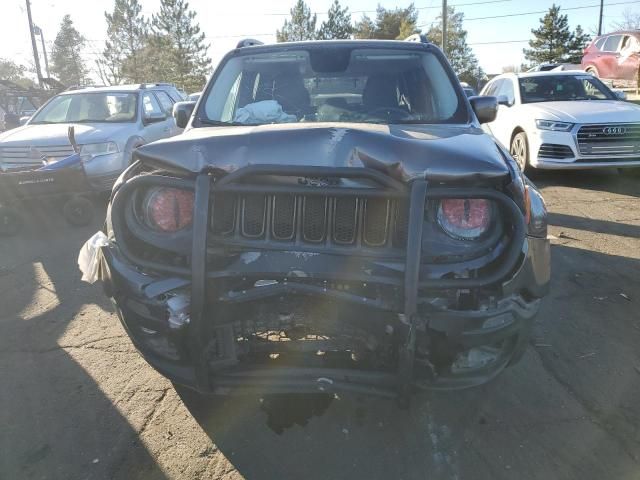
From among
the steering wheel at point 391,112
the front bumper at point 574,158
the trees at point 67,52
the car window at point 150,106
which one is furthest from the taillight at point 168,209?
the trees at point 67,52

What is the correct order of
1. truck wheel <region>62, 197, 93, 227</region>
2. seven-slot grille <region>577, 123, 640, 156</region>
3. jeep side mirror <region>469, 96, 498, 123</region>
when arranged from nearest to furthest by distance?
jeep side mirror <region>469, 96, 498, 123</region>
truck wheel <region>62, 197, 93, 227</region>
seven-slot grille <region>577, 123, 640, 156</region>

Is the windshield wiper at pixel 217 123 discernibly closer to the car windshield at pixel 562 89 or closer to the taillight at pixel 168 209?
the taillight at pixel 168 209

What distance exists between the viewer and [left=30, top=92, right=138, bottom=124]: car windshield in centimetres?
796

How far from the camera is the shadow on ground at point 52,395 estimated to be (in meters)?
2.37

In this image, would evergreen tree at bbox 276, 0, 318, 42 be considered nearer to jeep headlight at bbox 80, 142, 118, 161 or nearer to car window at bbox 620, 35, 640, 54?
car window at bbox 620, 35, 640, 54

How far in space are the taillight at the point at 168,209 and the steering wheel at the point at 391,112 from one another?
5.48ft

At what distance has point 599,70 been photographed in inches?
752

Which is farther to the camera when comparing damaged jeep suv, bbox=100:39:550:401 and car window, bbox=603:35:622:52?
car window, bbox=603:35:622:52

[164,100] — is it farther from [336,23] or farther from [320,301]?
[336,23]

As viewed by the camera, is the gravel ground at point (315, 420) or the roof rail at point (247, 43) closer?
the gravel ground at point (315, 420)

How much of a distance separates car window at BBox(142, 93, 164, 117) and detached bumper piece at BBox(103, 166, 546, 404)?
651 cm

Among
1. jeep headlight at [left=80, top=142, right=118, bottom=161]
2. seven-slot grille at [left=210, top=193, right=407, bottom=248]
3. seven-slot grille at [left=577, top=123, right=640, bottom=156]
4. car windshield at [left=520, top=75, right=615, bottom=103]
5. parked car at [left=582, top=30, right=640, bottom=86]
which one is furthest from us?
parked car at [left=582, top=30, right=640, bottom=86]

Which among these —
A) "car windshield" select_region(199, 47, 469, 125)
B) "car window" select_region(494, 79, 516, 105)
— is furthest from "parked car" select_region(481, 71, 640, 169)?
"car windshield" select_region(199, 47, 469, 125)

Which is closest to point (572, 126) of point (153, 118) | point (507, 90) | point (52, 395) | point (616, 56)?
point (507, 90)
